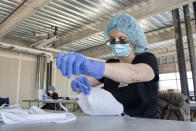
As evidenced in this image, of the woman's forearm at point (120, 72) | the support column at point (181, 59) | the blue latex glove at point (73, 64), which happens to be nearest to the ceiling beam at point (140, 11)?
the support column at point (181, 59)

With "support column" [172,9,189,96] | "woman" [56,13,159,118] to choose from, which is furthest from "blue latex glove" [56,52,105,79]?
"support column" [172,9,189,96]

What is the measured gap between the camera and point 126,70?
2.58ft

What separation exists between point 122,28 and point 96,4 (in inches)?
120

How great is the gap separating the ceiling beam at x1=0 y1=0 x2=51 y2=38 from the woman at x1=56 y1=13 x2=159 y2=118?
262 centimetres

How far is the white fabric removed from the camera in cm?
85

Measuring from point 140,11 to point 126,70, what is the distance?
11.4 feet

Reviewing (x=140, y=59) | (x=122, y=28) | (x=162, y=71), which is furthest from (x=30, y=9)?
(x=162, y=71)

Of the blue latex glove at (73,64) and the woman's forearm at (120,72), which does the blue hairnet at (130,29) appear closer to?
the woman's forearm at (120,72)

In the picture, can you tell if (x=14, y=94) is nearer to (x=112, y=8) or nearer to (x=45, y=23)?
(x=45, y=23)

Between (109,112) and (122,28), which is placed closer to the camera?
(109,112)

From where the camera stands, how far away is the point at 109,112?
2.98 feet

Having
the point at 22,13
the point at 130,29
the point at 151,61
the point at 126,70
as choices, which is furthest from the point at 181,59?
the point at 22,13

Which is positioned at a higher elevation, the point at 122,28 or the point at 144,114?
the point at 122,28

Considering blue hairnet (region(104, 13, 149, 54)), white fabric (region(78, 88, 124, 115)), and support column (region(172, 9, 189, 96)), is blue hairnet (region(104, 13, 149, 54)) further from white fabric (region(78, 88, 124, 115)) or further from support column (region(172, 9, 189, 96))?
support column (region(172, 9, 189, 96))
